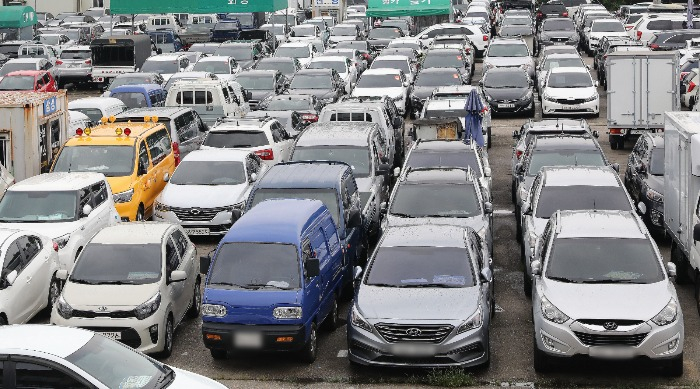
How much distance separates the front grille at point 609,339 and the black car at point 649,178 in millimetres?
6782

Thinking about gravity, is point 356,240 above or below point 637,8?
below

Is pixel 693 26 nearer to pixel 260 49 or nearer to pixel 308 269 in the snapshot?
pixel 260 49

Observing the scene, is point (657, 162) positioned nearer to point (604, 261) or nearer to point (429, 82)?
point (604, 261)

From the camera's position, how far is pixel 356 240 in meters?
18.0

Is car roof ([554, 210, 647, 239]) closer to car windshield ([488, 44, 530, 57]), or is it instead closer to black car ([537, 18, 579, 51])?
car windshield ([488, 44, 530, 57])

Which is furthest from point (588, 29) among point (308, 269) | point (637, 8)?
point (308, 269)

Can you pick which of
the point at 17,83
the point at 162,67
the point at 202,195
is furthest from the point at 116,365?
the point at 162,67

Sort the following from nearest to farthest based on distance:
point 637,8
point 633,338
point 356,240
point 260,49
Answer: point 633,338
point 356,240
point 260,49
point 637,8

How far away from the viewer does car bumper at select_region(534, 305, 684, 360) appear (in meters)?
13.1

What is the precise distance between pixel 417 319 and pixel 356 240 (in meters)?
4.69

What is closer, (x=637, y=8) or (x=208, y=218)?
(x=208, y=218)

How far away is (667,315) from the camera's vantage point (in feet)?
43.4

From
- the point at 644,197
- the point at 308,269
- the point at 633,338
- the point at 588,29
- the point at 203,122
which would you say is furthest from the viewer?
the point at 588,29

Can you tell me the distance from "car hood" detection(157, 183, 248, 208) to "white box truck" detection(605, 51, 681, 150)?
10.3 m
